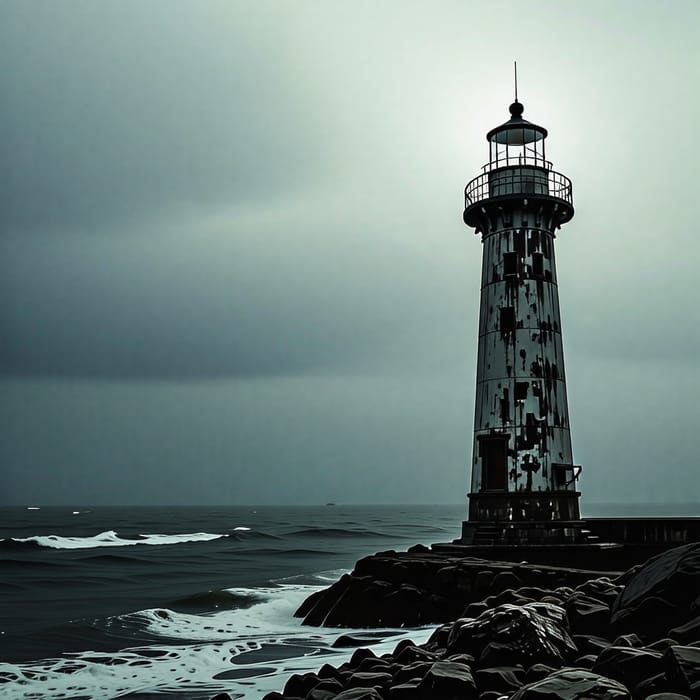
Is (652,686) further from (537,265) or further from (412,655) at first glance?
(537,265)

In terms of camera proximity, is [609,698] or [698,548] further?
[698,548]

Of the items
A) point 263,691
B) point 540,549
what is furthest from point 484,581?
point 263,691

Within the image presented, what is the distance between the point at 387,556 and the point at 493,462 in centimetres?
332


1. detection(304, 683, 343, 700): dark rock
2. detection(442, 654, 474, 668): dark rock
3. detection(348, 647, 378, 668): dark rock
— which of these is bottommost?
detection(348, 647, 378, 668): dark rock

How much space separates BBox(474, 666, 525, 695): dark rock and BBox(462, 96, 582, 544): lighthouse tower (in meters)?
10.4

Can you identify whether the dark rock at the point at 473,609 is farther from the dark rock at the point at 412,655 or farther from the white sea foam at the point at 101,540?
the white sea foam at the point at 101,540

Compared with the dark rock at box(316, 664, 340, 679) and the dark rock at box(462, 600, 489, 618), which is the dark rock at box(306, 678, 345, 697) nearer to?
the dark rock at box(316, 664, 340, 679)

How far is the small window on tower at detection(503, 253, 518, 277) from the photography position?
58.7 ft

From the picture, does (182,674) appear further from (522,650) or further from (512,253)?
(512,253)

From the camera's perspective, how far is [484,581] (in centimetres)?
1296

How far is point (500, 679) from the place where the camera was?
20.0ft

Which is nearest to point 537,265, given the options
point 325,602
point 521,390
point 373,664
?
point 521,390

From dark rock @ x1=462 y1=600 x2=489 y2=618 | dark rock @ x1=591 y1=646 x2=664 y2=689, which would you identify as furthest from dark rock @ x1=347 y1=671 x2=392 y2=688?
dark rock @ x1=462 y1=600 x2=489 y2=618

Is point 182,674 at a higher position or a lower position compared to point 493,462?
lower
